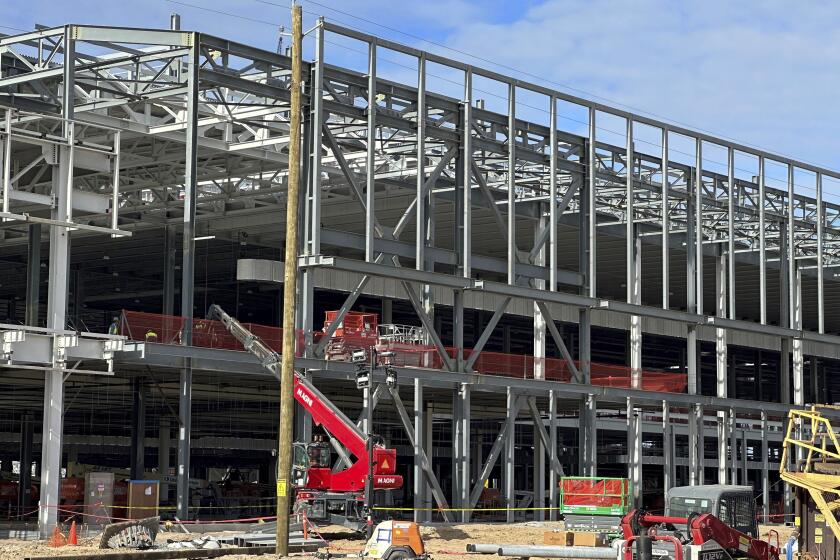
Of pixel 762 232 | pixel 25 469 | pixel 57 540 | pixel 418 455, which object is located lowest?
pixel 57 540

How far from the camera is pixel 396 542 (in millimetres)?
26828

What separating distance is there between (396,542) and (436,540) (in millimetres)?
12468

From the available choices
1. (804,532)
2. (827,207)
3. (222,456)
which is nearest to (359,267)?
(804,532)

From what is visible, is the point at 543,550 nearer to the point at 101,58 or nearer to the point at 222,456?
the point at 101,58

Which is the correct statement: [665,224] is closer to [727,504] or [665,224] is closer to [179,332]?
[179,332]

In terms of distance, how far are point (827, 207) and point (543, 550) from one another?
4257 cm

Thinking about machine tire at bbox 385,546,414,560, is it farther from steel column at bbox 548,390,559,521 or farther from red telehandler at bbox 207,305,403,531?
steel column at bbox 548,390,559,521

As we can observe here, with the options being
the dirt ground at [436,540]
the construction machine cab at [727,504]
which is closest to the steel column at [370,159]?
the dirt ground at [436,540]

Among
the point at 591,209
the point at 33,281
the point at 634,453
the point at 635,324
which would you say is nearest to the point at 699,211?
the point at 635,324

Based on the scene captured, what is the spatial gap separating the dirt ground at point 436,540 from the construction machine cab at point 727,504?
5.78 m

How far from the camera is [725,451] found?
57.3 meters

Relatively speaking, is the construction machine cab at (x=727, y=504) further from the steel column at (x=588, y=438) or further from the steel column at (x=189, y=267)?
the steel column at (x=588, y=438)

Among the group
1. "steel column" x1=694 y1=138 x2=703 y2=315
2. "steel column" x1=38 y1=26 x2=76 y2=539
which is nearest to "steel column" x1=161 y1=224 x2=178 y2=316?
"steel column" x1=38 y1=26 x2=76 y2=539

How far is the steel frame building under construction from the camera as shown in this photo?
39.3m
